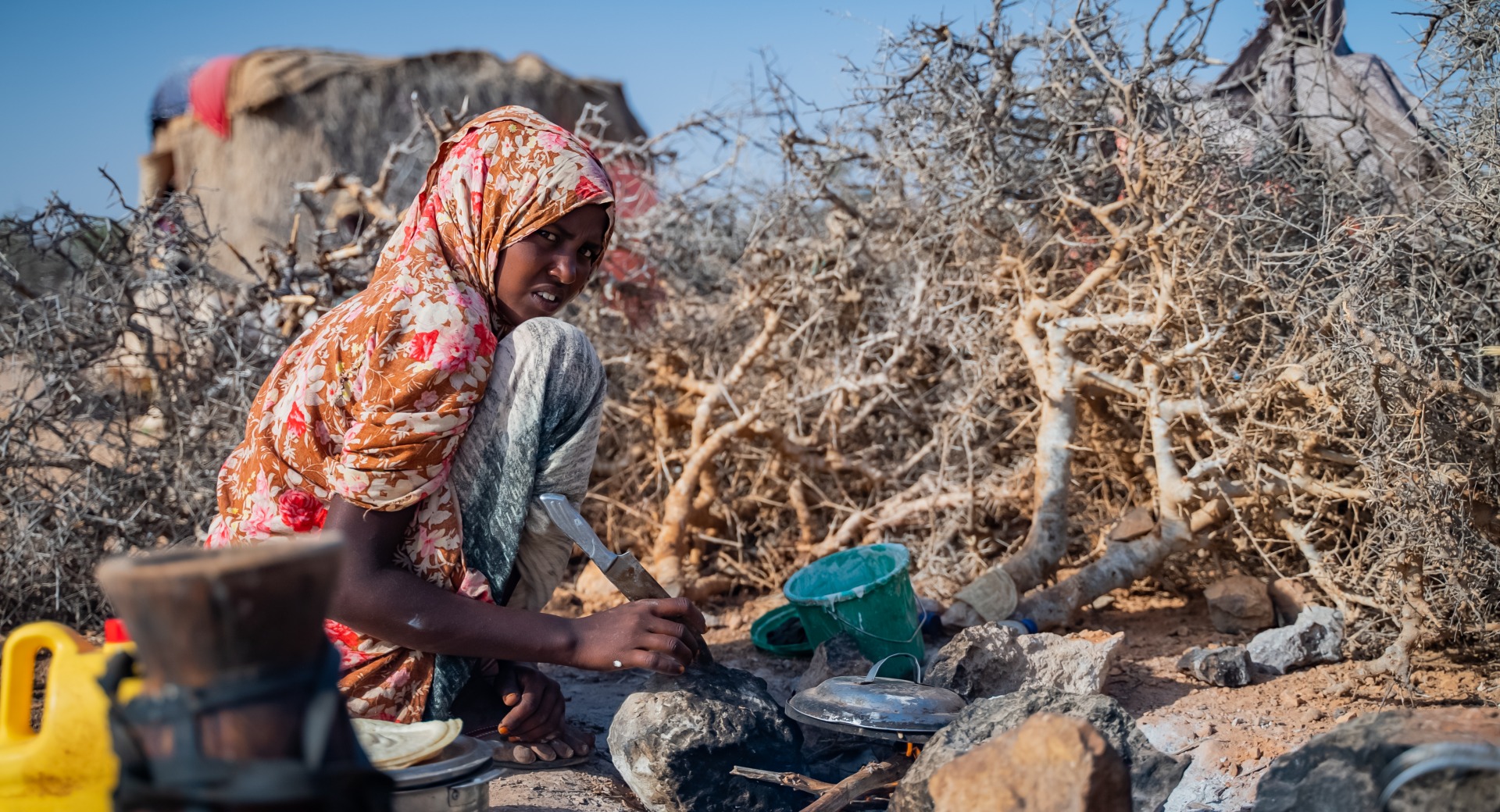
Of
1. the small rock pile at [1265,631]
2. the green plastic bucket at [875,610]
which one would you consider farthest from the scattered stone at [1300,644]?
the green plastic bucket at [875,610]

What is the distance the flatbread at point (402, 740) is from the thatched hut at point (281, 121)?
31.9 feet

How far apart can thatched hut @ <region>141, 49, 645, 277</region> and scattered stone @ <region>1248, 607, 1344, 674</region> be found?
9078 mm

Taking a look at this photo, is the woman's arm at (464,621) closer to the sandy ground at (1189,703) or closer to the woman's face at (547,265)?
the sandy ground at (1189,703)

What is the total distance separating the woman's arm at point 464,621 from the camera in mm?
2010

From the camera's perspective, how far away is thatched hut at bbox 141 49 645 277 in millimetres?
11047

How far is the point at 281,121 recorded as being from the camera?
Answer: 11.1m

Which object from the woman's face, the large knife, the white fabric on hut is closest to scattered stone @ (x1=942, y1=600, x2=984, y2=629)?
the large knife

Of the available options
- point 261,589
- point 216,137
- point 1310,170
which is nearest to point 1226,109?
point 1310,170

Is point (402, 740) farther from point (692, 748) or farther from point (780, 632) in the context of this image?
point (780, 632)

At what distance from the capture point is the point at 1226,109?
398 centimetres

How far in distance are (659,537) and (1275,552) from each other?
2328 millimetres

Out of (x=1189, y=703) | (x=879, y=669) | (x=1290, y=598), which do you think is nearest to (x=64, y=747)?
(x=879, y=669)

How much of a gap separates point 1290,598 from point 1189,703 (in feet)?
2.47

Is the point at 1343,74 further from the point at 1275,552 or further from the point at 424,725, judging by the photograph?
the point at 424,725
